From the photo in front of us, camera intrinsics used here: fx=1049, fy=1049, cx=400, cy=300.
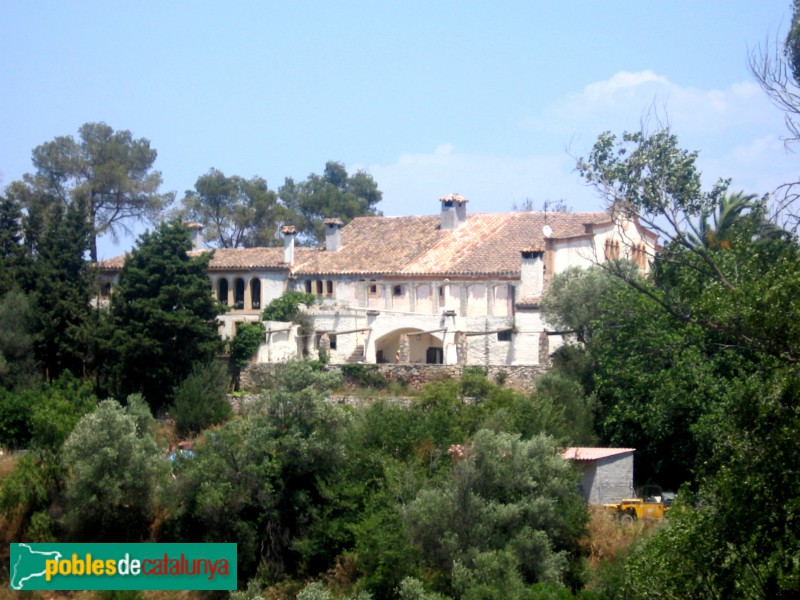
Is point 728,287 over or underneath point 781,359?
over

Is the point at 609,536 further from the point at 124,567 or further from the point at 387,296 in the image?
the point at 387,296

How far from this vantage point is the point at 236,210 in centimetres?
5831

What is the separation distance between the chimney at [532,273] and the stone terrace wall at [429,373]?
9.91ft

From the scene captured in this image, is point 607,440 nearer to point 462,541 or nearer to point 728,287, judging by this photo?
point 462,541

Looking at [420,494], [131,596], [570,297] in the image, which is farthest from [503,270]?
[131,596]

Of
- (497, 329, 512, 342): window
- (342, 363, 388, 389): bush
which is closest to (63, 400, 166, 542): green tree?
(342, 363, 388, 389): bush

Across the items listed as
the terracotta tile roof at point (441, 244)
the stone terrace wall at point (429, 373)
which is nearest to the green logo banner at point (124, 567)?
the stone terrace wall at point (429, 373)

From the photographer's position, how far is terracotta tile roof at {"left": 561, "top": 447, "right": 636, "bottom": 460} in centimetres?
2403

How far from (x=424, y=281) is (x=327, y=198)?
2550 centimetres

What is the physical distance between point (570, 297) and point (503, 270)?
4.41 m

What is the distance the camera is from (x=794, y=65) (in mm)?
12492

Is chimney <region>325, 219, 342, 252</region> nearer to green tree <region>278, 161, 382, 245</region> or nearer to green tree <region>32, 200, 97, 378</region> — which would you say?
green tree <region>32, 200, 97, 378</region>

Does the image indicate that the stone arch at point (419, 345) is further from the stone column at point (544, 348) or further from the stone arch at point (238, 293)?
the stone arch at point (238, 293)

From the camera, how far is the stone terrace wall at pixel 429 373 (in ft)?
109
